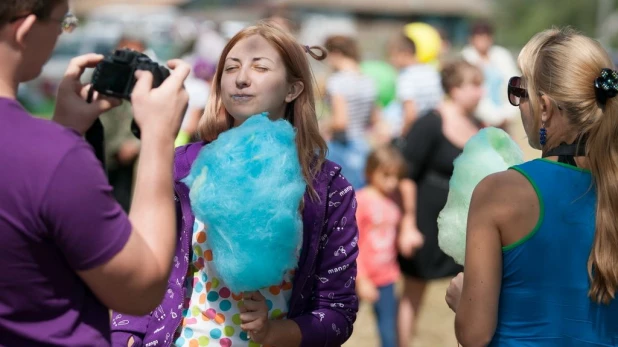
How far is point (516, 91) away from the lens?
2596 millimetres

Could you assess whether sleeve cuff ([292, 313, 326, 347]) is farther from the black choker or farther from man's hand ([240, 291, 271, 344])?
the black choker

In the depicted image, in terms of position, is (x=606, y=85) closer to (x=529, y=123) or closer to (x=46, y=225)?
(x=529, y=123)

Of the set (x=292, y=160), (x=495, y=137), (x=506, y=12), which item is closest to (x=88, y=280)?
(x=292, y=160)

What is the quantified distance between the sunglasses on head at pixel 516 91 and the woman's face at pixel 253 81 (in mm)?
694

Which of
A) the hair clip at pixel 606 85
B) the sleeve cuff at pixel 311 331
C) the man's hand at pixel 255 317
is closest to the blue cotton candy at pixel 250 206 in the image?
the man's hand at pixel 255 317

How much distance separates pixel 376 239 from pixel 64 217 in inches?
167

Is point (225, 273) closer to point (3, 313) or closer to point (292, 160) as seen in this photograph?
point (292, 160)

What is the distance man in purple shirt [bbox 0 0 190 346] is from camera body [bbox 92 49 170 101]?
1.6 inches

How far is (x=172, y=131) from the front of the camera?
1985 mm

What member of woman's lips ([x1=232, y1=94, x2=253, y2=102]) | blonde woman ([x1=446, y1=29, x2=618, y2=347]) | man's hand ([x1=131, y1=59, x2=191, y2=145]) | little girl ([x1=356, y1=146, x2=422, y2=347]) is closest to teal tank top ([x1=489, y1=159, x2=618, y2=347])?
blonde woman ([x1=446, y1=29, x2=618, y2=347])

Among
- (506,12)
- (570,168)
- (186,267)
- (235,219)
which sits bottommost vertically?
(506,12)

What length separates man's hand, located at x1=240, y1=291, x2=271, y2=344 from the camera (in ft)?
8.37

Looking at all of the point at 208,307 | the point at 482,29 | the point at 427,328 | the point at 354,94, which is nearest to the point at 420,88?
the point at 354,94

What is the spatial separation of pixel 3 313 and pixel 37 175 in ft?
0.98
